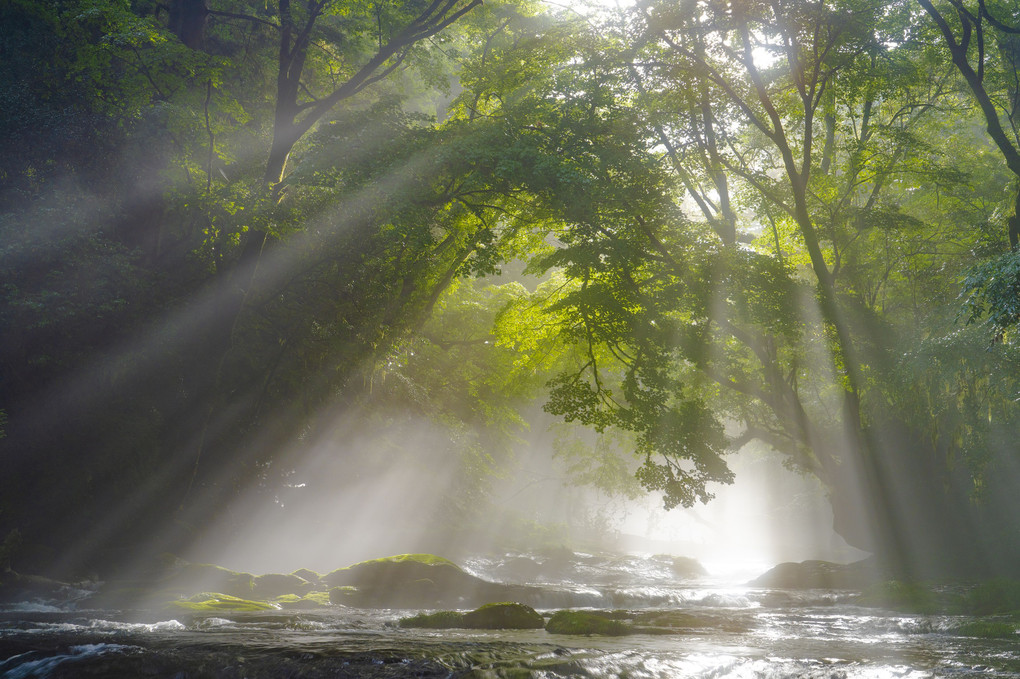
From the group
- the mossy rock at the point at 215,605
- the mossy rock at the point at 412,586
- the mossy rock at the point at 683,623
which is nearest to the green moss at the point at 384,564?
the mossy rock at the point at 412,586

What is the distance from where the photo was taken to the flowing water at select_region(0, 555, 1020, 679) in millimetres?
7023

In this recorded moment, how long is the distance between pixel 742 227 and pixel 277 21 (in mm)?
18856

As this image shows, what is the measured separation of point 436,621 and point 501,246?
1037 cm

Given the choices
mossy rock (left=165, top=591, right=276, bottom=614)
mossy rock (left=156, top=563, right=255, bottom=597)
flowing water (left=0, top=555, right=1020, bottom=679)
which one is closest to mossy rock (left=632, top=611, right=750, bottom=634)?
flowing water (left=0, top=555, right=1020, bottom=679)

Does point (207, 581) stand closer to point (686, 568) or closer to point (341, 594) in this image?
point (341, 594)

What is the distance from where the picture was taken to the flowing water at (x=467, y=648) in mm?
7023

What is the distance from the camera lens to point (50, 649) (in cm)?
770

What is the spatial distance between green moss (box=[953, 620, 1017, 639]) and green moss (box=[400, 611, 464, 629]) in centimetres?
850

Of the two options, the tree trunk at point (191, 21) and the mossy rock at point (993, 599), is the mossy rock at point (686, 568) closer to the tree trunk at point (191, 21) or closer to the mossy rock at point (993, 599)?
the mossy rock at point (993, 599)

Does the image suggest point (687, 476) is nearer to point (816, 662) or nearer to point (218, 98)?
point (816, 662)

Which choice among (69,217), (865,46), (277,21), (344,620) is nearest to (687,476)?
(344,620)

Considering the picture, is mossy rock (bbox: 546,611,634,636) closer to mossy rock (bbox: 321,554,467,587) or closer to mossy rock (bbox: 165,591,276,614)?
mossy rock (bbox: 165,591,276,614)

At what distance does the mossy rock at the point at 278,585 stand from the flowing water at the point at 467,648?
8.15 feet

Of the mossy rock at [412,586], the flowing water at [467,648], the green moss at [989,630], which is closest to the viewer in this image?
the flowing water at [467,648]
